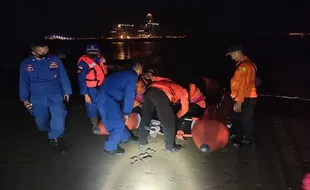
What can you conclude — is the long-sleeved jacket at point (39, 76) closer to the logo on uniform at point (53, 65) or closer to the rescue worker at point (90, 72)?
the logo on uniform at point (53, 65)

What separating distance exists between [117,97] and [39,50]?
149 cm

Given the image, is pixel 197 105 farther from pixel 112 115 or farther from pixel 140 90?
pixel 112 115

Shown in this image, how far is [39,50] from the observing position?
514 cm

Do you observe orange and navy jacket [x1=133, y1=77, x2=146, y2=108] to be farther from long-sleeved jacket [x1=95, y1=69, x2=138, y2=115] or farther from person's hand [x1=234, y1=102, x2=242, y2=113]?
person's hand [x1=234, y1=102, x2=242, y2=113]

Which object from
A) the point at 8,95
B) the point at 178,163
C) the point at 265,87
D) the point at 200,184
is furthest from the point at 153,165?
the point at 265,87

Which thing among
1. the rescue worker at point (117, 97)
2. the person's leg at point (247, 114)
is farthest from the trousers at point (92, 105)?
the person's leg at point (247, 114)

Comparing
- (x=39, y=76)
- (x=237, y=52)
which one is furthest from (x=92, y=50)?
(x=237, y=52)

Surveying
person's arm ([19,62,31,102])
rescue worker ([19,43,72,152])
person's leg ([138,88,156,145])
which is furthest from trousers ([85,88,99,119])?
person's leg ([138,88,156,145])

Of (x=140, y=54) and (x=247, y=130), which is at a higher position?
(x=140, y=54)

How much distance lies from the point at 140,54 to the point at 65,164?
2.11 m

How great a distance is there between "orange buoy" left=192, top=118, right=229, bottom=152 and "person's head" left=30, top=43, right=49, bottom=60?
281 centimetres

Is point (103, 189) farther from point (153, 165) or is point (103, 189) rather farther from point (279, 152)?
point (279, 152)

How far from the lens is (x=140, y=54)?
5051 millimetres

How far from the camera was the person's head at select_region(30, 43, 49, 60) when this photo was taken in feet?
16.8
